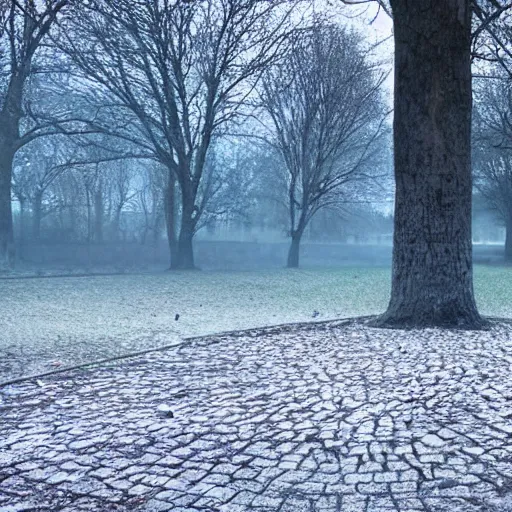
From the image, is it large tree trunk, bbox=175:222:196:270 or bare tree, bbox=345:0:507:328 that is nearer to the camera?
bare tree, bbox=345:0:507:328

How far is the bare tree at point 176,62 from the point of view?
50.3 feet

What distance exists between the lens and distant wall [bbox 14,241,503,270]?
2003cm

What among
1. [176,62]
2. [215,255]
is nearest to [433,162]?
[176,62]

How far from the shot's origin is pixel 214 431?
3.12m

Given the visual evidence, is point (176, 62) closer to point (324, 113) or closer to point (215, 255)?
point (324, 113)

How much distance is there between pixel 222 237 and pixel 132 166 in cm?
635

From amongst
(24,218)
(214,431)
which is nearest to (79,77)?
(24,218)

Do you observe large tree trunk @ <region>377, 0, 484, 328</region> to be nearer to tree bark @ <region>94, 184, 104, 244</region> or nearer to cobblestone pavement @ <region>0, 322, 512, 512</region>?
cobblestone pavement @ <region>0, 322, 512, 512</region>

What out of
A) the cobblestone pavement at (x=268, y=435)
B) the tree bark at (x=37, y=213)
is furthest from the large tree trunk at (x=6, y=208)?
the cobblestone pavement at (x=268, y=435)

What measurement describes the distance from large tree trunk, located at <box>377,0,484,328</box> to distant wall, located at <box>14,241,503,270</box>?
15.4 m

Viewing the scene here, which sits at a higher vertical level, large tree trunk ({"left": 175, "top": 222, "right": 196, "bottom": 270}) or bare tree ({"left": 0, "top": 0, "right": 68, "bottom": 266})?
bare tree ({"left": 0, "top": 0, "right": 68, "bottom": 266})

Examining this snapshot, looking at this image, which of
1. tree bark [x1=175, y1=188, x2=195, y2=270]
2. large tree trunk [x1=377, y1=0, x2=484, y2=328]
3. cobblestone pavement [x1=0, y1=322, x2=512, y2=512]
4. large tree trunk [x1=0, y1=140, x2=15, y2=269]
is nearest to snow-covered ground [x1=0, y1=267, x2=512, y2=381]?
cobblestone pavement [x1=0, y1=322, x2=512, y2=512]

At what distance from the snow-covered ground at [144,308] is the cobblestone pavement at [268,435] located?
3.87 ft

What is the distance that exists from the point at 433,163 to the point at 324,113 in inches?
577
